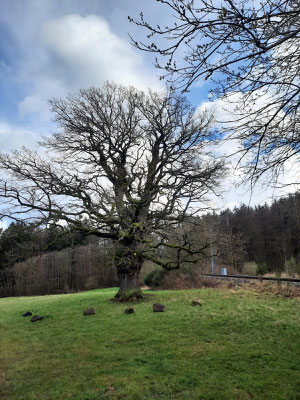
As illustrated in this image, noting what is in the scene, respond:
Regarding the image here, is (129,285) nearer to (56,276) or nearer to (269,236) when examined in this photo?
(56,276)

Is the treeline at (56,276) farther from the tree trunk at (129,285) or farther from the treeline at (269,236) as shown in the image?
the tree trunk at (129,285)

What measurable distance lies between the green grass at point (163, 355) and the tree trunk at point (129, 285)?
3.07 m

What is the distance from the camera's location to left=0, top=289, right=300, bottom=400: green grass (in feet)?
15.9

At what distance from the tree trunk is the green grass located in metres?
3.07

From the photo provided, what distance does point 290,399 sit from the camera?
4.20 meters

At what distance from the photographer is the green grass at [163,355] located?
485cm

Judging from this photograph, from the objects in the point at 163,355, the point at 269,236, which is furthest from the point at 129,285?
the point at 269,236

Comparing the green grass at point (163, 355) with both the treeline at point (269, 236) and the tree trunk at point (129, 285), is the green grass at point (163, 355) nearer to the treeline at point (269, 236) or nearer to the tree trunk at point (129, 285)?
the tree trunk at point (129, 285)

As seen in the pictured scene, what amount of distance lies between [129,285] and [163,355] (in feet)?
27.3

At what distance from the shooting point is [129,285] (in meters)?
14.5

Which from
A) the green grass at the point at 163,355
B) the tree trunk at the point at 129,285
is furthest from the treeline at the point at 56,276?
the green grass at the point at 163,355

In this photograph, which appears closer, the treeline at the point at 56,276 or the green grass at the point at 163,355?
the green grass at the point at 163,355

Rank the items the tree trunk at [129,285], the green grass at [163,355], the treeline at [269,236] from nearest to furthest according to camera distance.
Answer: the green grass at [163,355], the tree trunk at [129,285], the treeline at [269,236]

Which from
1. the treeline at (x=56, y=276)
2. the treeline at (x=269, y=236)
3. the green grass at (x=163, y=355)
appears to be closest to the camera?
the green grass at (x=163, y=355)
